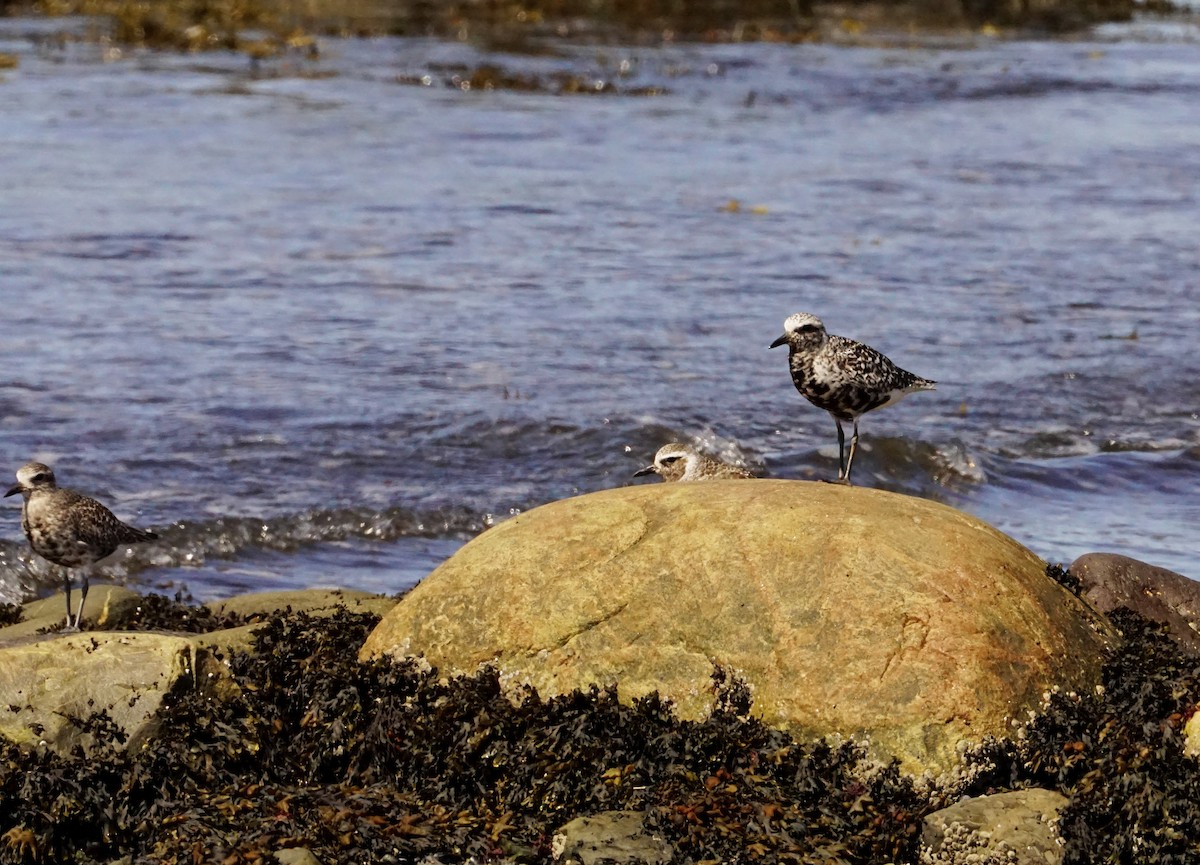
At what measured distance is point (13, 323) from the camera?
44.8 ft

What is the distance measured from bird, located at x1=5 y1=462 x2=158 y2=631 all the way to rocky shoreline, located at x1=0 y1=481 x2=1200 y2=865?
1.61m

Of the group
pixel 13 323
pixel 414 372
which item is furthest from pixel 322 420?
pixel 13 323

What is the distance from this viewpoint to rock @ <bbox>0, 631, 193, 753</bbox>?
18.5ft

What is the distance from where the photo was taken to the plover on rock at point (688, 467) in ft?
26.9

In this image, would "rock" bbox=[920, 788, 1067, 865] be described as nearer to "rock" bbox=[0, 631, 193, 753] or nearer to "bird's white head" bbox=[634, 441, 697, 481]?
"rock" bbox=[0, 631, 193, 753]

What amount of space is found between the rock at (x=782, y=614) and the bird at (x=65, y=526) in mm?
1878

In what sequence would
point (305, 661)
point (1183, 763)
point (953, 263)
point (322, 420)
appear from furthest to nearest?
1. point (953, 263)
2. point (322, 420)
3. point (305, 661)
4. point (1183, 763)

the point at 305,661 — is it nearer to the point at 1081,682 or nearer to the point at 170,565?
the point at 1081,682

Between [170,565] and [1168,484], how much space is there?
6.38 metres

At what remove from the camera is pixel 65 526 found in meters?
7.43

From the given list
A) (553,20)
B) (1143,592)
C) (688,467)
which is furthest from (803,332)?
(553,20)

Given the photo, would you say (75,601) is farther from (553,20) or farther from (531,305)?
(553,20)

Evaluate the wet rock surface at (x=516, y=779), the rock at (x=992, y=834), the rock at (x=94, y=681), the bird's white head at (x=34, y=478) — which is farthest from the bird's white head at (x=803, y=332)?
the bird's white head at (x=34, y=478)

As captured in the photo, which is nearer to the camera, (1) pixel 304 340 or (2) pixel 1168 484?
(2) pixel 1168 484
